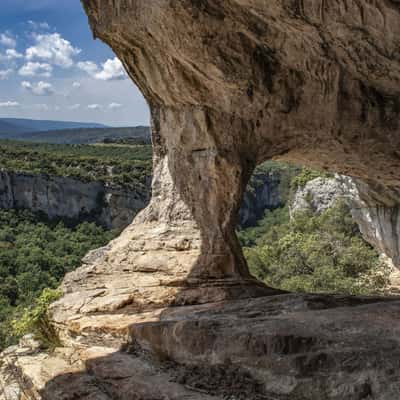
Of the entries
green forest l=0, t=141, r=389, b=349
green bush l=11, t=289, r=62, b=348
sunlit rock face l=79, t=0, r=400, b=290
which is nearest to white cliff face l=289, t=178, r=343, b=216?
green forest l=0, t=141, r=389, b=349

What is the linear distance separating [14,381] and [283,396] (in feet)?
12.8

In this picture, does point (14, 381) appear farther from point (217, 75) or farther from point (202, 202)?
point (217, 75)

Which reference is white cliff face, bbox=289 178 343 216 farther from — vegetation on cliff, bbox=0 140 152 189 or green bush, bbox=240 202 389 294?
vegetation on cliff, bbox=0 140 152 189

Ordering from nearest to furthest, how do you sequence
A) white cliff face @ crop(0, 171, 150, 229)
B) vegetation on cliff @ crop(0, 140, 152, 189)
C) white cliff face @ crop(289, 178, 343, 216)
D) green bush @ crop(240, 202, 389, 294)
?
green bush @ crop(240, 202, 389, 294), white cliff face @ crop(289, 178, 343, 216), white cliff face @ crop(0, 171, 150, 229), vegetation on cliff @ crop(0, 140, 152, 189)

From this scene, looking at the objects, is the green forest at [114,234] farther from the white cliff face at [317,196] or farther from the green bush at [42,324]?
the white cliff face at [317,196]

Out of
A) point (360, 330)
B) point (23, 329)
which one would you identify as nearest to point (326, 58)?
point (360, 330)

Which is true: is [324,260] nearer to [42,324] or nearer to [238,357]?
[42,324]

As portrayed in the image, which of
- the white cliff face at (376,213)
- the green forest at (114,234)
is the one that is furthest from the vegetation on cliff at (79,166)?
the white cliff face at (376,213)

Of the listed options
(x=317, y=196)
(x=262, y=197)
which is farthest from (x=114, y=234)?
(x=262, y=197)

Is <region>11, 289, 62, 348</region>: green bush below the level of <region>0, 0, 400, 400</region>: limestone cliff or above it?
below

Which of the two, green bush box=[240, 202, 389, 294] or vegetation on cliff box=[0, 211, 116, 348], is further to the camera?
vegetation on cliff box=[0, 211, 116, 348]

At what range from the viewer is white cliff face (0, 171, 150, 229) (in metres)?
68.0

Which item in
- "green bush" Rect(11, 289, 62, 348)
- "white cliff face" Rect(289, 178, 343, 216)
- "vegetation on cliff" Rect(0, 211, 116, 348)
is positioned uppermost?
"green bush" Rect(11, 289, 62, 348)

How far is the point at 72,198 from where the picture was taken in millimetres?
71500
